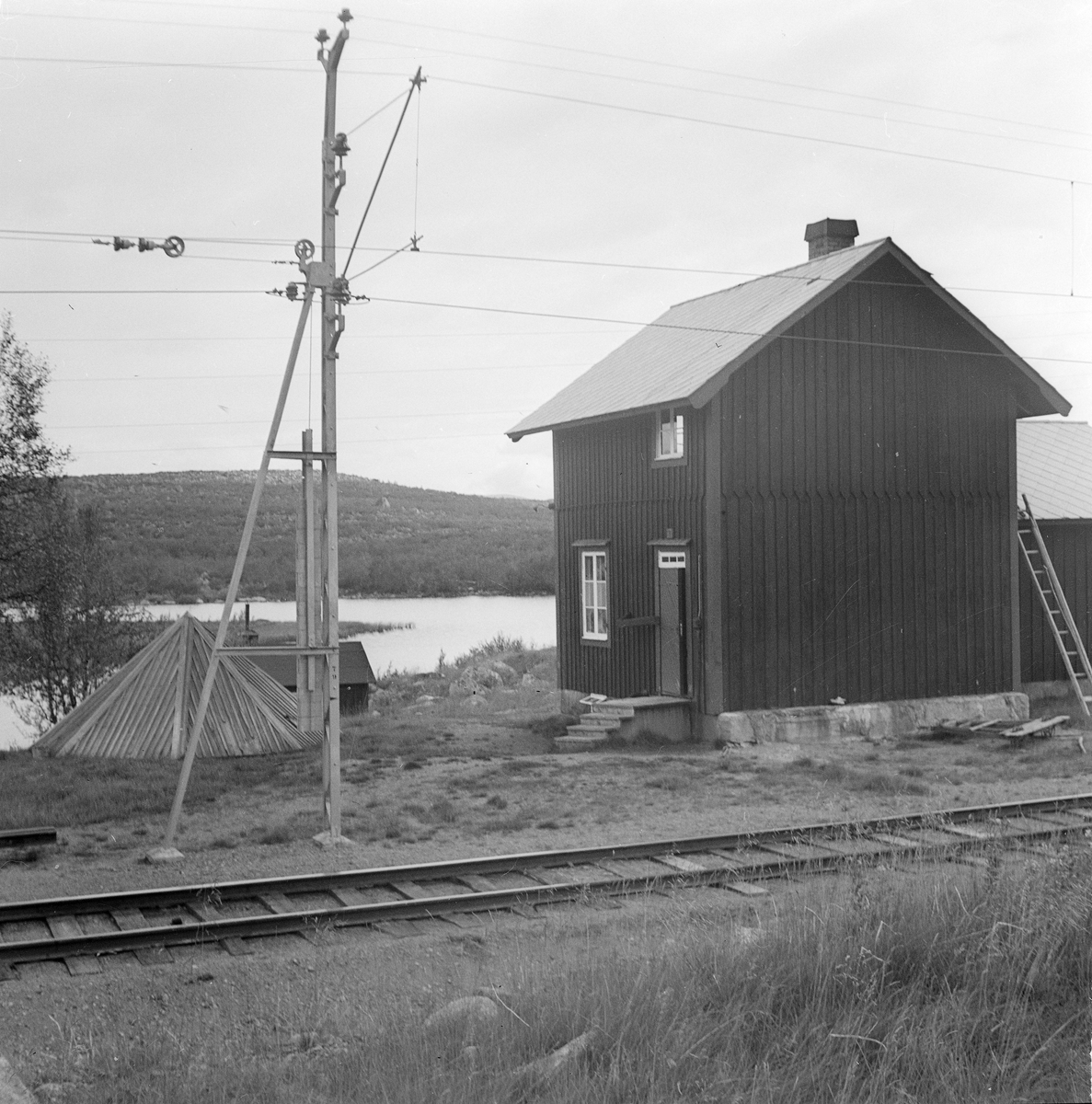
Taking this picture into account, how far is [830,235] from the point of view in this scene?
818 inches

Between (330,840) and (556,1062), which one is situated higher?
(556,1062)

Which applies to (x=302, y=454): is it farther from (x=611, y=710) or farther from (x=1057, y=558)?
(x=1057, y=558)

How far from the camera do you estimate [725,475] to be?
55.2 feet

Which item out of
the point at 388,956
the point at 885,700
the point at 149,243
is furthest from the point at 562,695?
the point at 388,956

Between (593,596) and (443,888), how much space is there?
1112cm

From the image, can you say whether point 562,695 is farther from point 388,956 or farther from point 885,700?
point 388,956

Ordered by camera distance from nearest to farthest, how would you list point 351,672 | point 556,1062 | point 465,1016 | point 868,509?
point 556,1062 < point 465,1016 < point 868,509 < point 351,672

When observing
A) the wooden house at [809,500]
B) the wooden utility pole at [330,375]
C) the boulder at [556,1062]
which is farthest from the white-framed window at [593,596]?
the boulder at [556,1062]

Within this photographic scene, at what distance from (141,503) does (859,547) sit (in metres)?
42.8

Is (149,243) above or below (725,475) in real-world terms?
above

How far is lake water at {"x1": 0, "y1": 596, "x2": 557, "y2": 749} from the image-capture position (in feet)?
109

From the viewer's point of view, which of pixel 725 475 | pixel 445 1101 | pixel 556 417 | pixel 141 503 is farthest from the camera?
pixel 141 503

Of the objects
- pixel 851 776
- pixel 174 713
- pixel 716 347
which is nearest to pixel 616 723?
pixel 851 776

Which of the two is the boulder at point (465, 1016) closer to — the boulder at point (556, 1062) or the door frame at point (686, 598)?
the boulder at point (556, 1062)
